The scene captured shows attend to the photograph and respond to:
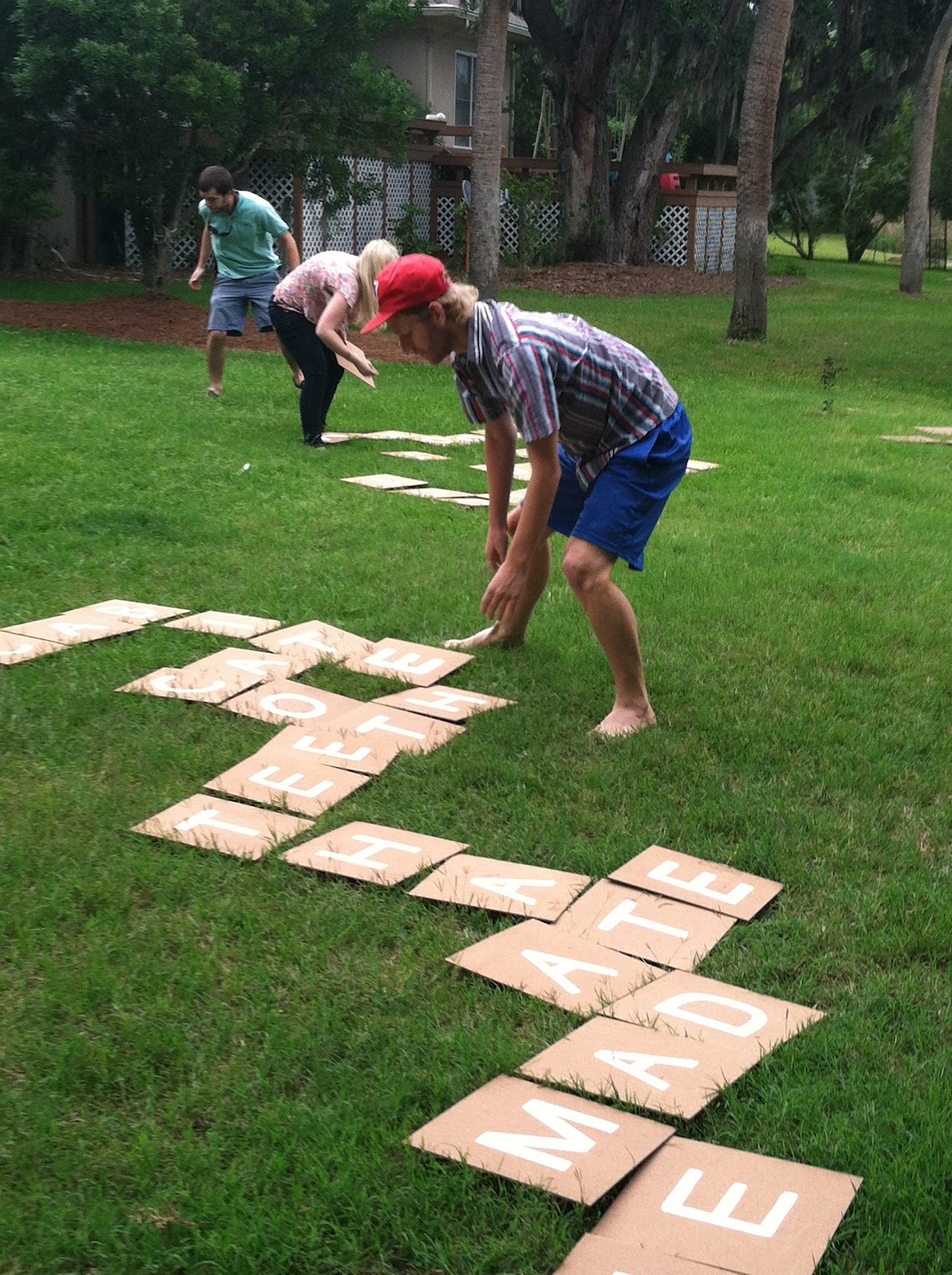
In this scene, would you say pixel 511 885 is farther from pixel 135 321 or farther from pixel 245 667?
pixel 135 321

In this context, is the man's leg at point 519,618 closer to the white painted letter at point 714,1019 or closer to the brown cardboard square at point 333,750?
the brown cardboard square at point 333,750

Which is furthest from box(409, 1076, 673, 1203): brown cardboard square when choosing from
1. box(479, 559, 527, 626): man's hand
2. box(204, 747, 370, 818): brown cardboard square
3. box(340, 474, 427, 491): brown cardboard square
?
box(340, 474, 427, 491): brown cardboard square

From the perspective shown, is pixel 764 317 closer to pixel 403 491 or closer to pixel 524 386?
pixel 403 491

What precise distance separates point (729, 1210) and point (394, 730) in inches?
97.8

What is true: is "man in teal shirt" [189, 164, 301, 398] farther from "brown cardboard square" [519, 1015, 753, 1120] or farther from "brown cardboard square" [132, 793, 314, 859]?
"brown cardboard square" [519, 1015, 753, 1120]

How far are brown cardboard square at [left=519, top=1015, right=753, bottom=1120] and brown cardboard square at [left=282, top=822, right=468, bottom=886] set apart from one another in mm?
883

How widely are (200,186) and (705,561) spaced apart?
5.42 meters

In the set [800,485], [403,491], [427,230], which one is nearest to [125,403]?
[403,491]

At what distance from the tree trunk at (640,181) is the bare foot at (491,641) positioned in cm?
2426

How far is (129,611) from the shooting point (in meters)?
5.89

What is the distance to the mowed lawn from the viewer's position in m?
2.48

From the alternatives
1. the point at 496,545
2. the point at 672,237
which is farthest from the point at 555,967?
the point at 672,237

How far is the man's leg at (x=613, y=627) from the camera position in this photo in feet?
14.8

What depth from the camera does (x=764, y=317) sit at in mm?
17109
